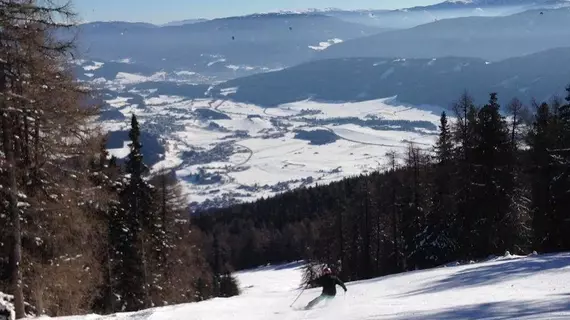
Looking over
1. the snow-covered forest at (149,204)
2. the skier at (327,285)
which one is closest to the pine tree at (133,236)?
the snow-covered forest at (149,204)

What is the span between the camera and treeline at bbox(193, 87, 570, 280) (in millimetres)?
32956

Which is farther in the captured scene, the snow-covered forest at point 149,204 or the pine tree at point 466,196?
the pine tree at point 466,196

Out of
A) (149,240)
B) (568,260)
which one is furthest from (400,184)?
(568,260)

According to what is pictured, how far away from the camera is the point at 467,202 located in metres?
34.4

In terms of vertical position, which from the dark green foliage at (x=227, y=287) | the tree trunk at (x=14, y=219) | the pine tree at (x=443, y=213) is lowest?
the dark green foliage at (x=227, y=287)

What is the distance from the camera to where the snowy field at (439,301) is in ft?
37.9

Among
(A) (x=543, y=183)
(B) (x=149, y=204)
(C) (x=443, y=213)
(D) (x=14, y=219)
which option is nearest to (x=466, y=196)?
(A) (x=543, y=183)

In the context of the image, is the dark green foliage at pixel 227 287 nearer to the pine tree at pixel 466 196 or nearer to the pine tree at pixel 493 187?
the pine tree at pixel 466 196

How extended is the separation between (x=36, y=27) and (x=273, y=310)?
8744 mm

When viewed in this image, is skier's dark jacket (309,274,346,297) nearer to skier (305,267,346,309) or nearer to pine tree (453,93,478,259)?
skier (305,267,346,309)

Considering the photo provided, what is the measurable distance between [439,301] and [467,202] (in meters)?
21.3

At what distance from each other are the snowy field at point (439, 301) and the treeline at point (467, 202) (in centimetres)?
1163

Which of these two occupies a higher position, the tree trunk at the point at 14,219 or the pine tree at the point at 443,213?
the tree trunk at the point at 14,219

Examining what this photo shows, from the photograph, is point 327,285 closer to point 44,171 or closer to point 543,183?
point 44,171
